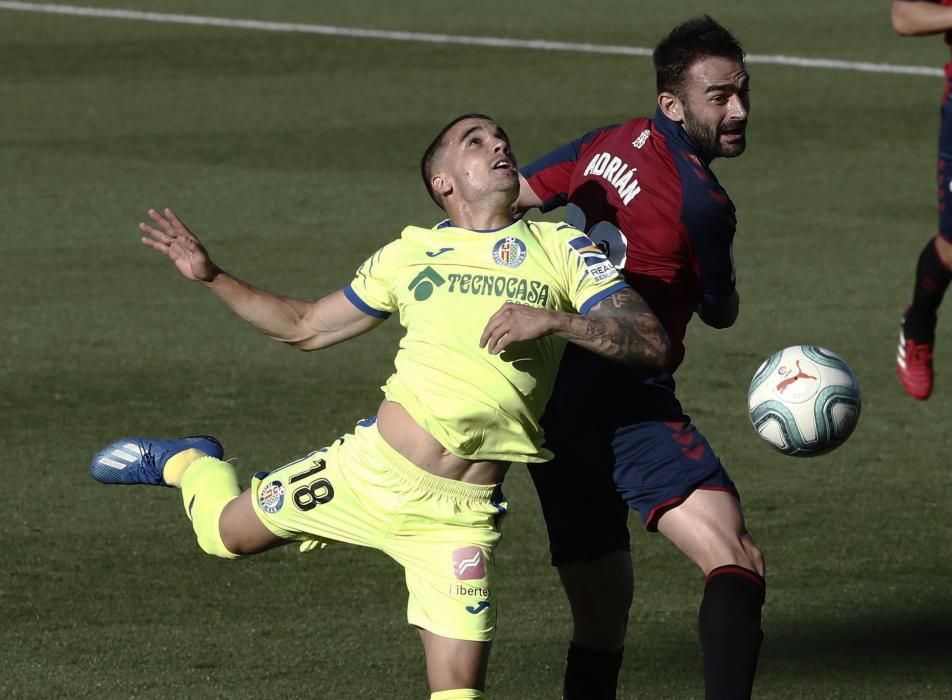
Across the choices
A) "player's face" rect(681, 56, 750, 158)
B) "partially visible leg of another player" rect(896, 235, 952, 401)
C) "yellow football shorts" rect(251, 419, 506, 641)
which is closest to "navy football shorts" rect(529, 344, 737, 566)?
"yellow football shorts" rect(251, 419, 506, 641)

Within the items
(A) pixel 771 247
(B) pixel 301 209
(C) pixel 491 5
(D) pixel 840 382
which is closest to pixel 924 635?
(D) pixel 840 382

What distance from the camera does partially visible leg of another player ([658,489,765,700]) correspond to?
530 cm

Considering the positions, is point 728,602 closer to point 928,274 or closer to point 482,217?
point 482,217

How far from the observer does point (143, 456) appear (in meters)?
6.38

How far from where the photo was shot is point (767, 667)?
21.2ft

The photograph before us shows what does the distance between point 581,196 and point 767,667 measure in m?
1.70

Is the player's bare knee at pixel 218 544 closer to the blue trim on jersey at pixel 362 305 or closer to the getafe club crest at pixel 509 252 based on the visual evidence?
the blue trim on jersey at pixel 362 305

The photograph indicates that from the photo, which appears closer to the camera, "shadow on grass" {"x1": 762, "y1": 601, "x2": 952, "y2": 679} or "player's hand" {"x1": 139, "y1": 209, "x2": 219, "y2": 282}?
"player's hand" {"x1": 139, "y1": 209, "x2": 219, "y2": 282}

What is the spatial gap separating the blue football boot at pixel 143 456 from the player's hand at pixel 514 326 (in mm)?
1698

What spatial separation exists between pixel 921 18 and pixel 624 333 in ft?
16.8

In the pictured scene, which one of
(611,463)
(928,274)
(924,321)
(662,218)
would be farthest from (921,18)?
(611,463)

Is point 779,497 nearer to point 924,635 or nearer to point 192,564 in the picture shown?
point 924,635

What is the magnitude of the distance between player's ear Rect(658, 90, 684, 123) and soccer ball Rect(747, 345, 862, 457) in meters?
0.95

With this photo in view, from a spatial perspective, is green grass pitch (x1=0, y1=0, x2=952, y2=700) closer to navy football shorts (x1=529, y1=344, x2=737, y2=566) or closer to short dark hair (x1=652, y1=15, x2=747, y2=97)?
navy football shorts (x1=529, y1=344, x2=737, y2=566)
